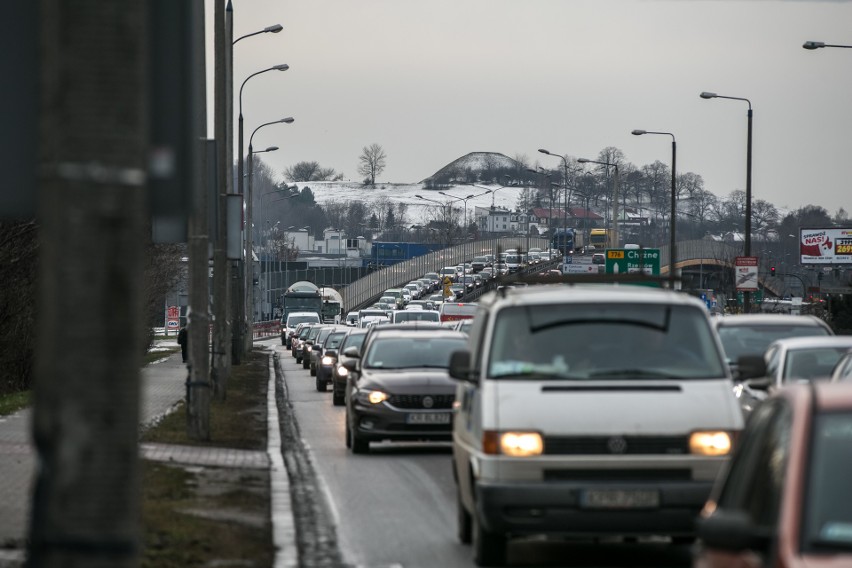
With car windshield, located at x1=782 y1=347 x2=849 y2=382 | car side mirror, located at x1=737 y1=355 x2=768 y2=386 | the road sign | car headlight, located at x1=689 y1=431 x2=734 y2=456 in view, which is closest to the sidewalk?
car headlight, located at x1=689 y1=431 x2=734 y2=456

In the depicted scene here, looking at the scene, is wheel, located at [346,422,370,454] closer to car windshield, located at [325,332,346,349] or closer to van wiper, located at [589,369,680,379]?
van wiper, located at [589,369,680,379]

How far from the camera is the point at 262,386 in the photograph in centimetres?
4138

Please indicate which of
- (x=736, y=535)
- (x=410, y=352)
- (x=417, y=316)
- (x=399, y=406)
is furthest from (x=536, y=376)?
(x=417, y=316)

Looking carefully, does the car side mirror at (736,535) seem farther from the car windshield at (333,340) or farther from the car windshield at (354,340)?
the car windshield at (333,340)

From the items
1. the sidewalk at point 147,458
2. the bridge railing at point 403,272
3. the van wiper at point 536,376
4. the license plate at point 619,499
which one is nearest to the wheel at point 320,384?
the sidewalk at point 147,458

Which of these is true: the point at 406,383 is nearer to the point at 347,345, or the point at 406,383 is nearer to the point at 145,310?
the point at 347,345

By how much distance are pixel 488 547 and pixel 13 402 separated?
20786mm

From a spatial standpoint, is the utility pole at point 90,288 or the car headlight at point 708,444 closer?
the utility pole at point 90,288

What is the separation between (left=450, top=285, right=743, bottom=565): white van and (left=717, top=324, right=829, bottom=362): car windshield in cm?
963

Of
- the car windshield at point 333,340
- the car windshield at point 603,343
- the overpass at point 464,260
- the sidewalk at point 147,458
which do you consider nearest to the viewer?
the car windshield at point 603,343

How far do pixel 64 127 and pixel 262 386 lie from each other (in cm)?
3672

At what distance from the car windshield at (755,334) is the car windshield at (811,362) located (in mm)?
2816

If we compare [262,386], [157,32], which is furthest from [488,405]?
[262,386]

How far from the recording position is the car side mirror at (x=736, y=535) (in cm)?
505
